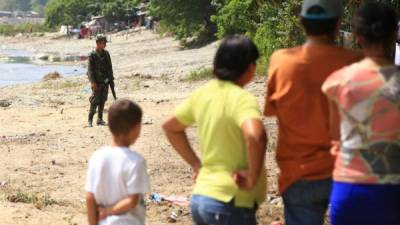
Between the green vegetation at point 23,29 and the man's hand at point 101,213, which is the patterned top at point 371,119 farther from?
the green vegetation at point 23,29

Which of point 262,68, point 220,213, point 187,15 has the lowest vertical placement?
point 187,15

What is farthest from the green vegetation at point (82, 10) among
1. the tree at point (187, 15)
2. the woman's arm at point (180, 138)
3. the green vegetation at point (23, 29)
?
the woman's arm at point (180, 138)

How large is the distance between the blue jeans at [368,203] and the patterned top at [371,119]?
0.03 meters

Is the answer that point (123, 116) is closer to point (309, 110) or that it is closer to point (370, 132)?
point (309, 110)

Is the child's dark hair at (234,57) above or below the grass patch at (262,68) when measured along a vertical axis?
above

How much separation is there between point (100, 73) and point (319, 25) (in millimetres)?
9852

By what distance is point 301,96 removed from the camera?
348 cm

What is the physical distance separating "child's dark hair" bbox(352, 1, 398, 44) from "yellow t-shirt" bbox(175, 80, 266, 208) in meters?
0.56

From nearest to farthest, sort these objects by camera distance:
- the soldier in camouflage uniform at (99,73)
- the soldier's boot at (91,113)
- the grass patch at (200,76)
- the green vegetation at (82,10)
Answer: the soldier in camouflage uniform at (99,73)
the soldier's boot at (91,113)
the grass patch at (200,76)
the green vegetation at (82,10)

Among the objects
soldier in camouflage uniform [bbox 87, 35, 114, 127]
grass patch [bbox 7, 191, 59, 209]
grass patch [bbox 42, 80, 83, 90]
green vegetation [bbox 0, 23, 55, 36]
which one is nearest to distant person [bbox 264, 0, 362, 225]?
grass patch [bbox 7, 191, 59, 209]

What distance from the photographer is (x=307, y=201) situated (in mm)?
3520

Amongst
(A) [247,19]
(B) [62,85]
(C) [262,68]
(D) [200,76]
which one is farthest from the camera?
(B) [62,85]

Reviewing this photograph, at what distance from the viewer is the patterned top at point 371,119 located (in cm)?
324

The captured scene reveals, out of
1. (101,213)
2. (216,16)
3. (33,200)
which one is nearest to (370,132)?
(101,213)
